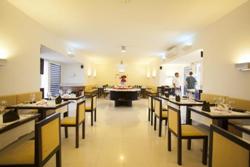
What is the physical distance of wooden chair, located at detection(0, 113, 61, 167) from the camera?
1745mm

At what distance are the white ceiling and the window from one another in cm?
491

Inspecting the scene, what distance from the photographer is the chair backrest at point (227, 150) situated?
1.30 meters

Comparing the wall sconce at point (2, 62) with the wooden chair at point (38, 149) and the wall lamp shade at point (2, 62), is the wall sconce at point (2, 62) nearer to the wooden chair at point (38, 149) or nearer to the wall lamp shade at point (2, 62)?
the wall lamp shade at point (2, 62)

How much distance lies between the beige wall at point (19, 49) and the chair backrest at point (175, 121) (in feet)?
10.5

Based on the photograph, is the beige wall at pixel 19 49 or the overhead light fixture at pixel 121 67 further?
the overhead light fixture at pixel 121 67

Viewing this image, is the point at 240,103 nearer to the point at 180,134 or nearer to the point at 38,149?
the point at 180,134

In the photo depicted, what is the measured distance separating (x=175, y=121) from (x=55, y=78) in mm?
9705

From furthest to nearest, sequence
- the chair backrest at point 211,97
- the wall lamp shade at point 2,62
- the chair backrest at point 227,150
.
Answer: the chair backrest at point 211,97 < the wall lamp shade at point 2,62 < the chair backrest at point 227,150

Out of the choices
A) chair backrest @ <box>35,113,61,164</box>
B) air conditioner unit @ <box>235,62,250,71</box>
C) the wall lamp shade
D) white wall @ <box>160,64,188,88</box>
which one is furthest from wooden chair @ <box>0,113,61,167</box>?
white wall @ <box>160,64,188,88</box>

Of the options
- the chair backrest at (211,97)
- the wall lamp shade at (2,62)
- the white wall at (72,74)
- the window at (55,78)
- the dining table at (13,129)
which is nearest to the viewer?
the dining table at (13,129)

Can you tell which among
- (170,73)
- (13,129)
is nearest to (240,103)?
(13,129)

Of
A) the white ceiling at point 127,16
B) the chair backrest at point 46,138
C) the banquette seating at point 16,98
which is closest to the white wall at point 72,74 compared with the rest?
the white ceiling at point 127,16

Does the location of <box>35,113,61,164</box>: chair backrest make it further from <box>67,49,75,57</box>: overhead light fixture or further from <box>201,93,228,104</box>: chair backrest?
<box>67,49,75,57</box>: overhead light fixture

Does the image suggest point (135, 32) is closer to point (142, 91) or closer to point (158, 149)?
point (158, 149)
